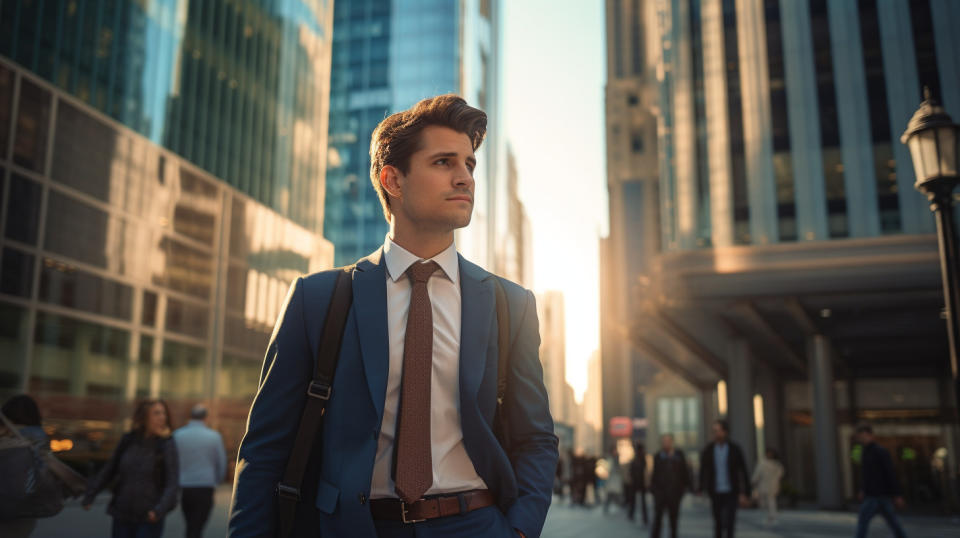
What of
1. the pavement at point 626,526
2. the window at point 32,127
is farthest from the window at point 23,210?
the pavement at point 626,526

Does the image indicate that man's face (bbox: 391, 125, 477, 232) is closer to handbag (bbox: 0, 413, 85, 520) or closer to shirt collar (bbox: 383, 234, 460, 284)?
shirt collar (bbox: 383, 234, 460, 284)

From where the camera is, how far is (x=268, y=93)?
4934 cm

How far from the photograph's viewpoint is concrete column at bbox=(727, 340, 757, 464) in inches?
1192

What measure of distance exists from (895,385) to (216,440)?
34358 mm

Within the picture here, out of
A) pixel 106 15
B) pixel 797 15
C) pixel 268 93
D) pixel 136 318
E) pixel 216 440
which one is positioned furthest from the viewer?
pixel 268 93

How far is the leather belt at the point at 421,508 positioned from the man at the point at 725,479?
10.6 meters

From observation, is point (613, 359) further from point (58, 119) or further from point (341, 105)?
point (58, 119)

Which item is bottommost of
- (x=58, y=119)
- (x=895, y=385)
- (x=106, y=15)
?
(x=895, y=385)

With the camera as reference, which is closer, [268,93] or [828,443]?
[828,443]

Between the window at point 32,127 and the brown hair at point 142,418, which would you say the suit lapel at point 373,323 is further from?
the window at point 32,127

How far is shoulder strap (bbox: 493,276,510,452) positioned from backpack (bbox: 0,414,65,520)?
4145 mm

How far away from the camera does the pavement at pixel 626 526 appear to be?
1392 centimetres

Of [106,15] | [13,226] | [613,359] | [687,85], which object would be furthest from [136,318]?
[613,359]

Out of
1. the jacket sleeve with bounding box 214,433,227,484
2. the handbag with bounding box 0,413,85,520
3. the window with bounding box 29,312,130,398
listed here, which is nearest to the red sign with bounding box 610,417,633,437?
the window with bounding box 29,312,130,398
